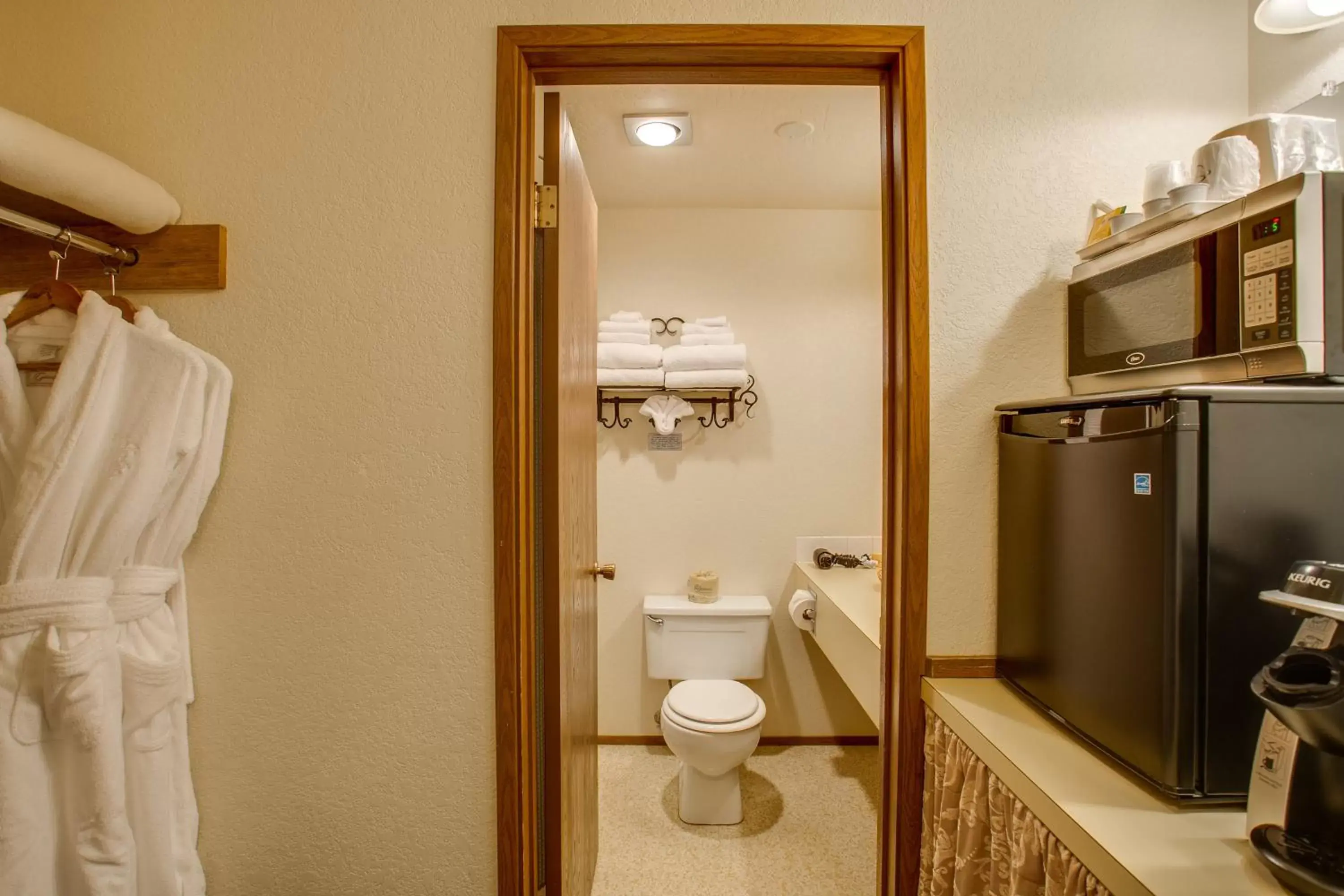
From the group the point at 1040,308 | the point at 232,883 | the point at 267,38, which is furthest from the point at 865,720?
the point at 267,38

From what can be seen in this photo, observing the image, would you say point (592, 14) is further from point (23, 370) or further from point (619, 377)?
point (619, 377)

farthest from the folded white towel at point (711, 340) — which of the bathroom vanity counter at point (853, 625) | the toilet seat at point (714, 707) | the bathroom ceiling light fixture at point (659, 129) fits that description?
the toilet seat at point (714, 707)

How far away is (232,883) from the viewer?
1083 millimetres

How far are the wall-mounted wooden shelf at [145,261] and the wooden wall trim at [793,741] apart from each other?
234cm

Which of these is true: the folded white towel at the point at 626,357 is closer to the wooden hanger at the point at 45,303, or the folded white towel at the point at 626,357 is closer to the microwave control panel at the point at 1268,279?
the wooden hanger at the point at 45,303

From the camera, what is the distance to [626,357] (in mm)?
2412

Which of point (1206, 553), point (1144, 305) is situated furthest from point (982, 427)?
point (1206, 553)

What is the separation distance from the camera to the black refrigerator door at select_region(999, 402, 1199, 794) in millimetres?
739

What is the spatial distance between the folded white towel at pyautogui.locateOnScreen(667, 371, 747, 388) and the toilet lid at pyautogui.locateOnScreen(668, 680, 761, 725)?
1195 millimetres

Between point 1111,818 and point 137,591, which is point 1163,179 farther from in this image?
point 137,591

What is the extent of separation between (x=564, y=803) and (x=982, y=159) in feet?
5.28

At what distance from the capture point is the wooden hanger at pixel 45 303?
0.96 meters

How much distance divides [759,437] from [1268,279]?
189 cm

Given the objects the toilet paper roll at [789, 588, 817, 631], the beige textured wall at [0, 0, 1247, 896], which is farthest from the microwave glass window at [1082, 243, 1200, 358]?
the toilet paper roll at [789, 588, 817, 631]
